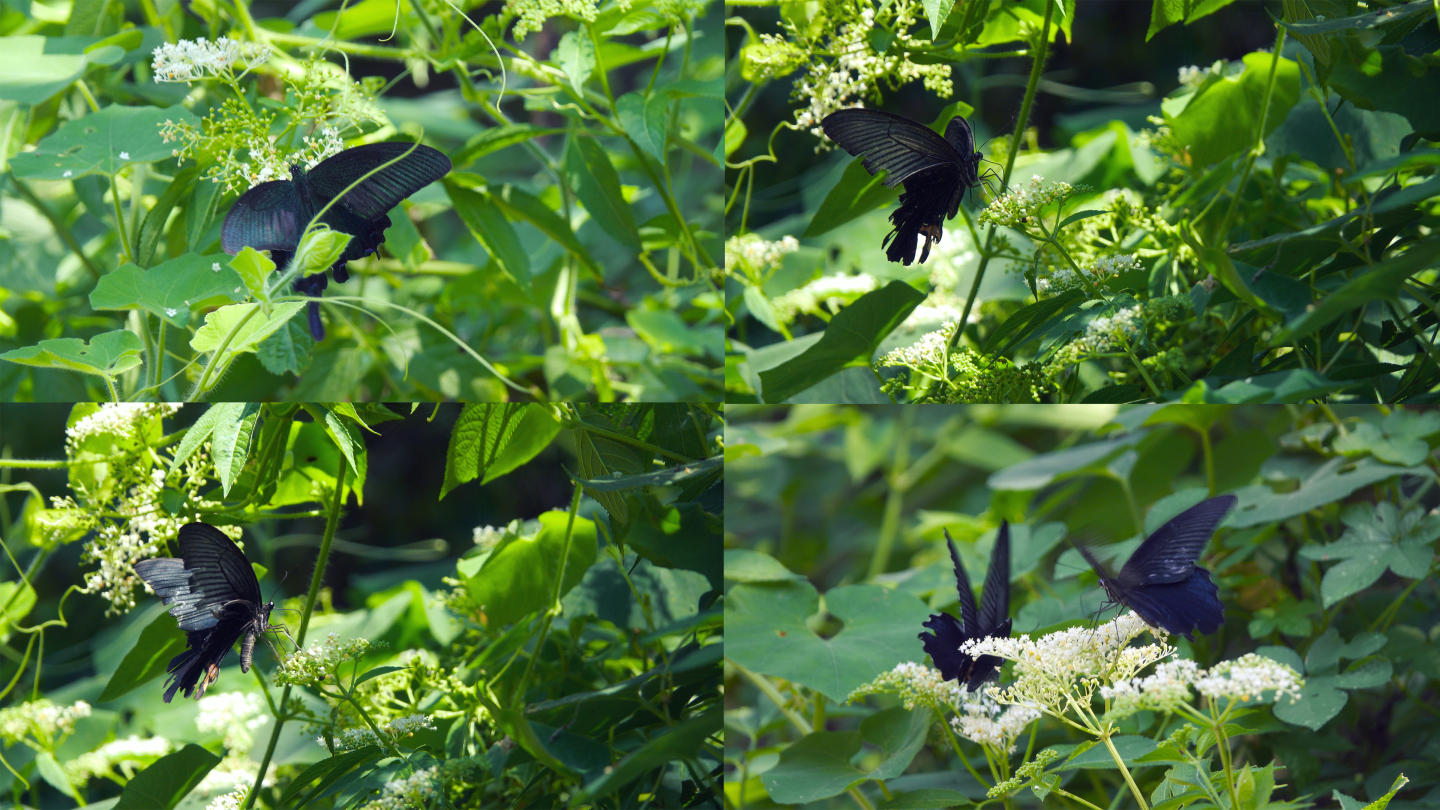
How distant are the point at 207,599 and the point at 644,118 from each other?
0.49 metres

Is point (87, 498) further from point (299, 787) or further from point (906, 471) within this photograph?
point (906, 471)

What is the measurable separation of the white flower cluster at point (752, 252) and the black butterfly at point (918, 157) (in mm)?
126

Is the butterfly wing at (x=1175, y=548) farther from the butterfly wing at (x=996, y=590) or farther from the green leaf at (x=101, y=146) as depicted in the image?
the green leaf at (x=101, y=146)

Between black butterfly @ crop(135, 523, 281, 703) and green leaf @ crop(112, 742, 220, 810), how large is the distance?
0.06 m

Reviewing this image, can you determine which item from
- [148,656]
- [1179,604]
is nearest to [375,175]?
[148,656]

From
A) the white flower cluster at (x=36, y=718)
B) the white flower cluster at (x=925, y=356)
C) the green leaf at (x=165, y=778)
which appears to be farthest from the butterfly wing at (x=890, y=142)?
the white flower cluster at (x=36, y=718)

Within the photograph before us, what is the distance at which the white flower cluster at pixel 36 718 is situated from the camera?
0.69 metres

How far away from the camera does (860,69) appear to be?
2.11 ft

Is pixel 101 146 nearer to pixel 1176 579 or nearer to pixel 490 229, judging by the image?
pixel 490 229

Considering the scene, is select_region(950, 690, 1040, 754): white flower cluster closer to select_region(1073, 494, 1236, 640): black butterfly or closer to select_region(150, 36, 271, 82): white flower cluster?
select_region(1073, 494, 1236, 640): black butterfly

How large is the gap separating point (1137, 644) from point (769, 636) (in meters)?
0.28

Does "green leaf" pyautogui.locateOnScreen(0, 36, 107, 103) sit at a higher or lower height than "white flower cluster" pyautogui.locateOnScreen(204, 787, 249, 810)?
higher

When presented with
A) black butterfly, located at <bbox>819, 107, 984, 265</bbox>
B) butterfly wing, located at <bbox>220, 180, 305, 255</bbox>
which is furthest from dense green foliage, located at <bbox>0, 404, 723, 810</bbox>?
black butterfly, located at <bbox>819, 107, 984, 265</bbox>

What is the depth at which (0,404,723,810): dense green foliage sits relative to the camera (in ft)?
1.99
